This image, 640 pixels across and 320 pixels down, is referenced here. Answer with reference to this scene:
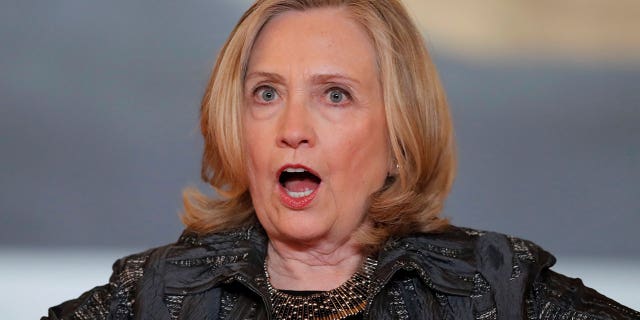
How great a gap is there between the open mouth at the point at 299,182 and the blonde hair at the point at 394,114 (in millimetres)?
146

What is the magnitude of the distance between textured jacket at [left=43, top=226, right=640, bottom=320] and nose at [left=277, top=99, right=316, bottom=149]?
12.6 inches

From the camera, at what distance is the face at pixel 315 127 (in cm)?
278

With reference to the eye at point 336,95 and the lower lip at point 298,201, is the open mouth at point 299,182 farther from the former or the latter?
the eye at point 336,95

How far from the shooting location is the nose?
8.98ft

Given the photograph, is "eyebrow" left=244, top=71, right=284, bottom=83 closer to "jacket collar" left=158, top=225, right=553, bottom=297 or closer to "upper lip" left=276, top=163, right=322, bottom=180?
"upper lip" left=276, top=163, right=322, bottom=180

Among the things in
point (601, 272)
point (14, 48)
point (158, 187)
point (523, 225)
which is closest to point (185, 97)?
point (158, 187)

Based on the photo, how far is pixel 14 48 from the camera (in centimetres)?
437

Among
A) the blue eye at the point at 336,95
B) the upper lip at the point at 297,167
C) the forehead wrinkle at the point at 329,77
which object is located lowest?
the upper lip at the point at 297,167

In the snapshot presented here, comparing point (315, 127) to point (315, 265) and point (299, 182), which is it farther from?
point (315, 265)

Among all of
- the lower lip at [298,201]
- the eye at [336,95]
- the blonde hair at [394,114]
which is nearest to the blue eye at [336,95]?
the eye at [336,95]

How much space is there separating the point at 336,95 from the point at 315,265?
0.43 meters

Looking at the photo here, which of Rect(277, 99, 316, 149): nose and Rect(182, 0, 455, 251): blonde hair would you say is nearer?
Rect(277, 99, 316, 149): nose

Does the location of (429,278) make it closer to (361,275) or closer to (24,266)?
(361,275)

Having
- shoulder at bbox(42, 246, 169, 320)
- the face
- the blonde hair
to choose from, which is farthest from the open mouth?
shoulder at bbox(42, 246, 169, 320)
